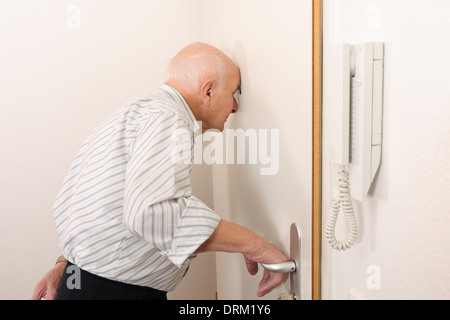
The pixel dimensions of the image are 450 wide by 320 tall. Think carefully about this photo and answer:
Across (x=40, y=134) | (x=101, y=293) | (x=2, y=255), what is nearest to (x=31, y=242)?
(x=2, y=255)

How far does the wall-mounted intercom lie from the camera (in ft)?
2.22

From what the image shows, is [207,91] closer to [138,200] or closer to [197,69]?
[197,69]

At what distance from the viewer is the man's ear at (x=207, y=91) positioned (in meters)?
1.22

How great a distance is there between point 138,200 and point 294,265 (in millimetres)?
409

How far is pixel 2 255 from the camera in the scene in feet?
5.65

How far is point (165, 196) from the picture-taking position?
3.10ft

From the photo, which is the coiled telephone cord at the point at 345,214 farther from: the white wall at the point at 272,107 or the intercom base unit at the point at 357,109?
the white wall at the point at 272,107

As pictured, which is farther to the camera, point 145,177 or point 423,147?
point 145,177

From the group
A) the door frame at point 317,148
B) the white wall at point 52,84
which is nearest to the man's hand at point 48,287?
the white wall at point 52,84

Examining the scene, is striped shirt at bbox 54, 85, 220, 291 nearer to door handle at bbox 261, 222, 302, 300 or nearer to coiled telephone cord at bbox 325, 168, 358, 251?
door handle at bbox 261, 222, 302, 300

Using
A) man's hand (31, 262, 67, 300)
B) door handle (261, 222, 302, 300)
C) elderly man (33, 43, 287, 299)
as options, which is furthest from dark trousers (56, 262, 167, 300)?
door handle (261, 222, 302, 300)

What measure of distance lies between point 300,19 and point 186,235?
0.53 m

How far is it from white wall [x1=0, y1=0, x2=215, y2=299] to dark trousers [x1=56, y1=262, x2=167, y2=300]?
634 mm
